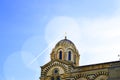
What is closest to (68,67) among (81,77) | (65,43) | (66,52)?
(81,77)

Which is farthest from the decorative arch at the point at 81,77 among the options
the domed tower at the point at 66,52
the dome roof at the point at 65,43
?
the dome roof at the point at 65,43

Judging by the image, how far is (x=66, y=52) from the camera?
4572cm

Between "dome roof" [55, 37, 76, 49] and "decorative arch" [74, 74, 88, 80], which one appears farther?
"dome roof" [55, 37, 76, 49]

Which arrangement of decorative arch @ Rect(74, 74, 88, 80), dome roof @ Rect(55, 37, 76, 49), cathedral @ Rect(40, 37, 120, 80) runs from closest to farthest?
cathedral @ Rect(40, 37, 120, 80)
decorative arch @ Rect(74, 74, 88, 80)
dome roof @ Rect(55, 37, 76, 49)

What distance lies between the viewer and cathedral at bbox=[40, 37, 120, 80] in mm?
40656

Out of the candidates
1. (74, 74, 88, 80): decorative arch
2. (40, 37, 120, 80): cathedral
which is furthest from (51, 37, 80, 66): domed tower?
(74, 74, 88, 80): decorative arch

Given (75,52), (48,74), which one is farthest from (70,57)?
(48,74)

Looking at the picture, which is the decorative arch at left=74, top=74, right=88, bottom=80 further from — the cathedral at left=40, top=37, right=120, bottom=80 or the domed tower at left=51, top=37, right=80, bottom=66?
the domed tower at left=51, top=37, right=80, bottom=66

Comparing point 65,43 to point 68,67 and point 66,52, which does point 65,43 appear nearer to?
point 66,52

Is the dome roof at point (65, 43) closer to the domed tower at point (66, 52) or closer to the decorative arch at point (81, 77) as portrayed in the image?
the domed tower at point (66, 52)

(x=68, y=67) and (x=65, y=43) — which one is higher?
(x=65, y=43)

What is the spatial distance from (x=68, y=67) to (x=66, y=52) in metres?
3.21

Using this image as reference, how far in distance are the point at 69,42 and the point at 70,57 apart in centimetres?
242

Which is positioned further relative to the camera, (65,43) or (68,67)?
(65,43)
